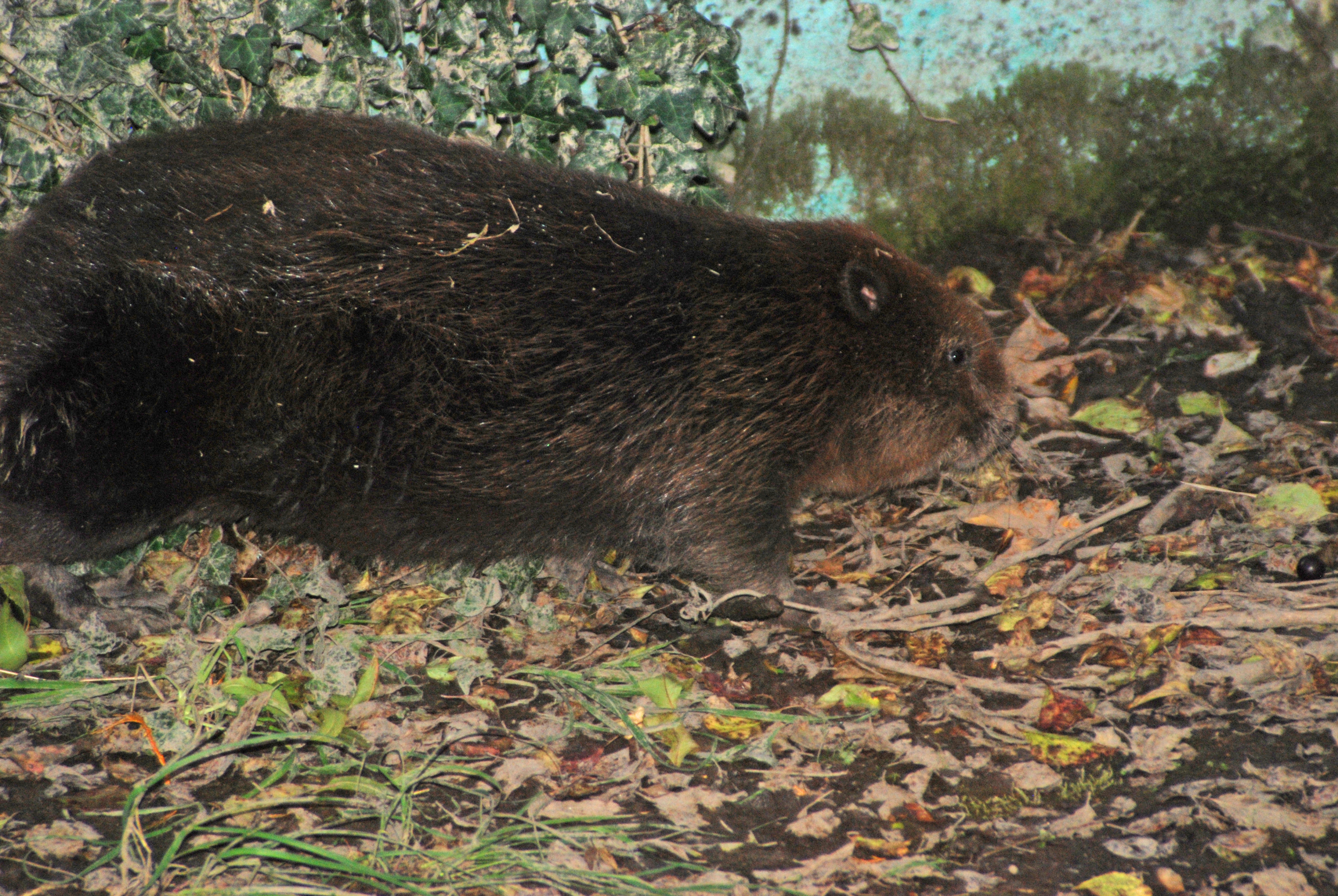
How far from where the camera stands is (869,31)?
4.62 metres

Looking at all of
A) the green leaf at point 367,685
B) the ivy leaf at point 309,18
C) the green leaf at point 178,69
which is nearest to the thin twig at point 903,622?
the green leaf at point 367,685

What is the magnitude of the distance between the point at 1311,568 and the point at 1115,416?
1163 mm

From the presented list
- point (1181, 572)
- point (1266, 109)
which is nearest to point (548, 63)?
point (1181, 572)

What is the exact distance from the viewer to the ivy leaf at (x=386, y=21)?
3.77m

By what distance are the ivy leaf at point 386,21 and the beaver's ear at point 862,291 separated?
76.4 inches

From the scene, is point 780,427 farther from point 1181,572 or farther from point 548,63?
point 548,63

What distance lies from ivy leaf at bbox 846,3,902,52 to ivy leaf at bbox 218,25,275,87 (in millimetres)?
2550

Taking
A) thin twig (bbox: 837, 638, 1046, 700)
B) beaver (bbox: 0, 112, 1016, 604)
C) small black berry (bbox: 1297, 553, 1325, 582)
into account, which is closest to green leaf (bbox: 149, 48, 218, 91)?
beaver (bbox: 0, 112, 1016, 604)

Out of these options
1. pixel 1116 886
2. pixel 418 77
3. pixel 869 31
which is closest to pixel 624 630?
pixel 1116 886

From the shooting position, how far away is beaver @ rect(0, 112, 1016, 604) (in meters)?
2.88

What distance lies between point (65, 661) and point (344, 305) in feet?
4.81

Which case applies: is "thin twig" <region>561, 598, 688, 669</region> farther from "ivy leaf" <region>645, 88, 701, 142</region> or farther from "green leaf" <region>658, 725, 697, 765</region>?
"ivy leaf" <region>645, 88, 701, 142</region>

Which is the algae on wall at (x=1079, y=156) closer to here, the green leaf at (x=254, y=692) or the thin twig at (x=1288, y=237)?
the thin twig at (x=1288, y=237)

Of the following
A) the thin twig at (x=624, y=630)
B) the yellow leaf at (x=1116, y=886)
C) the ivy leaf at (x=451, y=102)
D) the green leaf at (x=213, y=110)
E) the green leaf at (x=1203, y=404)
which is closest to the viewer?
the yellow leaf at (x=1116, y=886)
